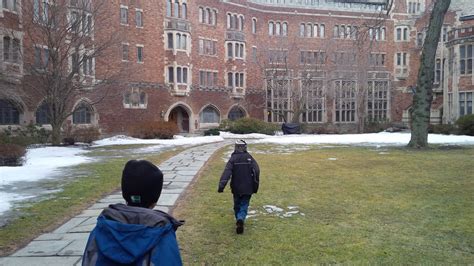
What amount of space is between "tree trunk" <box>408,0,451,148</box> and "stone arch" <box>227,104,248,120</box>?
73.6ft

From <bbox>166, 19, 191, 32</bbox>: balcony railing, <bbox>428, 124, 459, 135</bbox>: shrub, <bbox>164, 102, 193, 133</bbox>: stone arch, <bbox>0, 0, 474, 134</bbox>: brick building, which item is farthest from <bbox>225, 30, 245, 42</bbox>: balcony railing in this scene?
<bbox>428, 124, 459, 135</bbox>: shrub

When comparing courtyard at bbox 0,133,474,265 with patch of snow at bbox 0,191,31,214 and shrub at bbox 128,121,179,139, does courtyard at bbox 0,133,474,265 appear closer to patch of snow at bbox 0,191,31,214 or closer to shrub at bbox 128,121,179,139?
patch of snow at bbox 0,191,31,214

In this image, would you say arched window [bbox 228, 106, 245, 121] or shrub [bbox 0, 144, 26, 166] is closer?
shrub [bbox 0, 144, 26, 166]

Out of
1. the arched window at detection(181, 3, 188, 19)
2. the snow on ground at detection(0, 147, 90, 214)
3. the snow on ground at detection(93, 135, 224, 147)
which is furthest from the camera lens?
the arched window at detection(181, 3, 188, 19)

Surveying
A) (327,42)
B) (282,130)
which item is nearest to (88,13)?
(282,130)

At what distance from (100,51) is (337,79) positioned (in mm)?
23946

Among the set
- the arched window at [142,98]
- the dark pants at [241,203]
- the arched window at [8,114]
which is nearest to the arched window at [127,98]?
the arched window at [142,98]

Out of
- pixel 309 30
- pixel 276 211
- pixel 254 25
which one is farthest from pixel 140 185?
pixel 309 30

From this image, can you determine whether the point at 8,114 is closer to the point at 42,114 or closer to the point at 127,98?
the point at 42,114

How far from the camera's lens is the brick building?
3028 cm

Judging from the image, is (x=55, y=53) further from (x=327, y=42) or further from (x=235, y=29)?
(x=327, y=42)

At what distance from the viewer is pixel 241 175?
229 inches

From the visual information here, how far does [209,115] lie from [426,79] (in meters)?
22.6

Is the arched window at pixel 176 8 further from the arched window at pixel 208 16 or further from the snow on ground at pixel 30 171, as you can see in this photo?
the snow on ground at pixel 30 171
